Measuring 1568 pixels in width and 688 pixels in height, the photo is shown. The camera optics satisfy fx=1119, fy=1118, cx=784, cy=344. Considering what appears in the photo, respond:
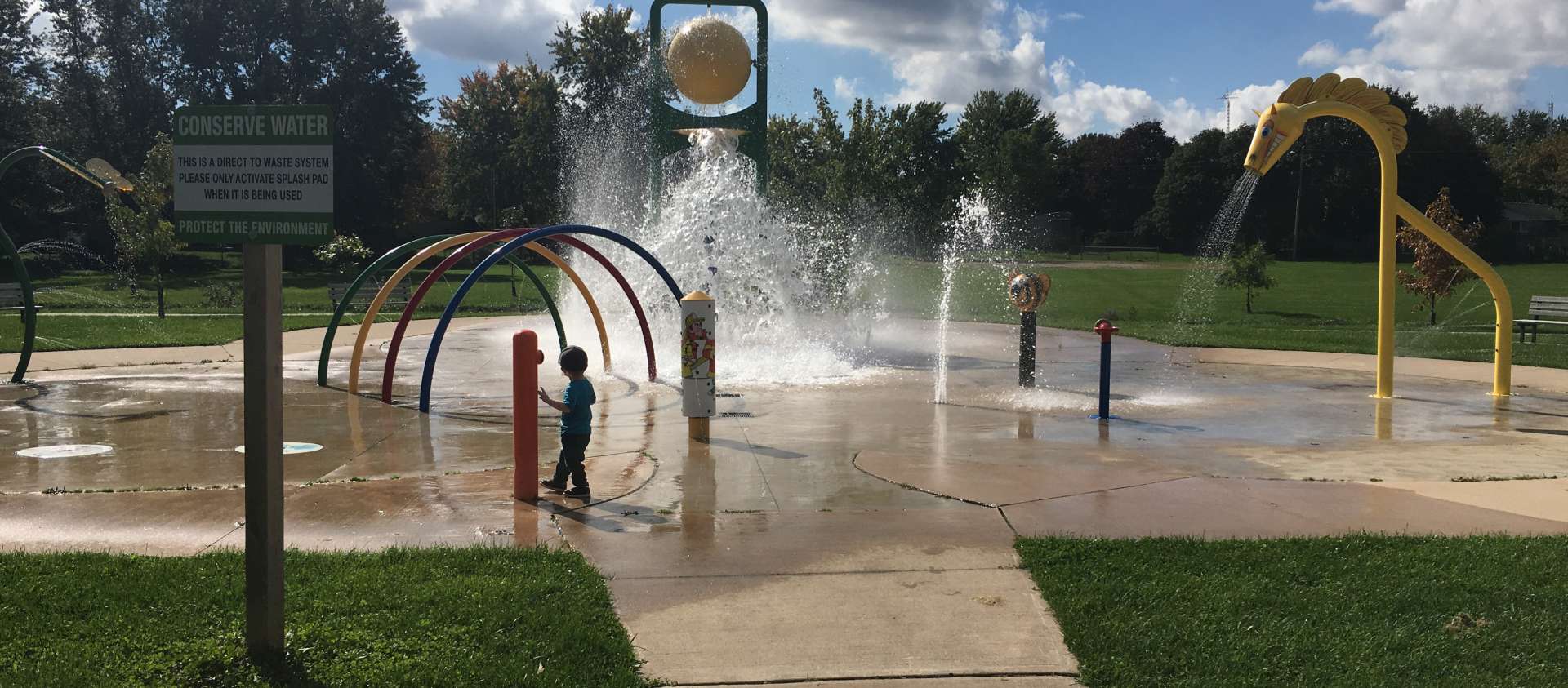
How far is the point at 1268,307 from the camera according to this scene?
3350 cm

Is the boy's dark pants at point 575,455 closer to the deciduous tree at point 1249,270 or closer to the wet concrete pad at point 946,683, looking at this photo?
the wet concrete pad at point 946,683

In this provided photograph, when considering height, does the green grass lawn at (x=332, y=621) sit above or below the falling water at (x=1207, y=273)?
below

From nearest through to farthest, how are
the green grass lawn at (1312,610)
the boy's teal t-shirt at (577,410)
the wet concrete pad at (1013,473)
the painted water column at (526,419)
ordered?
the green grass lawn at (1312,610) < the painted water column at (526,419) < the boy's teal t-shirt at (577,410) < the wet concrete pad at (1013,473)

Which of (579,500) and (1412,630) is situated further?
(579,500)

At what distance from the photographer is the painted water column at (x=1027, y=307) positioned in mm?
12570

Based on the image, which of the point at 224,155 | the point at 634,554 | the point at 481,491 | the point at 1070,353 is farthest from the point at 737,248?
the point at 224,155

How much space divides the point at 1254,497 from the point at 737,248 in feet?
34.1

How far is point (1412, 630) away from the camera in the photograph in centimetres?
468

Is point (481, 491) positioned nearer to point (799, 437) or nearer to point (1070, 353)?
point (799, 437)

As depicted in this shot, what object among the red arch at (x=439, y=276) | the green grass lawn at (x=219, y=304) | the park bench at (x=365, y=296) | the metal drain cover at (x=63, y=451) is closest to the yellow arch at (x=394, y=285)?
the red arch at (x=439, y=276)

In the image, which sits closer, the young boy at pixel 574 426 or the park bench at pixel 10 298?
the young boy at pixel 574 426

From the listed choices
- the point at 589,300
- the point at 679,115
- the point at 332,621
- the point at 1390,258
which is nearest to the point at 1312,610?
the point at 332,621

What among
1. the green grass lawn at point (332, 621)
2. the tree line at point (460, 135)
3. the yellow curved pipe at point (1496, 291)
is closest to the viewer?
the green grass lawn at point (332, 621)

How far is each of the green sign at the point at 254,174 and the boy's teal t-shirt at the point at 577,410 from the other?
3.21 meters
